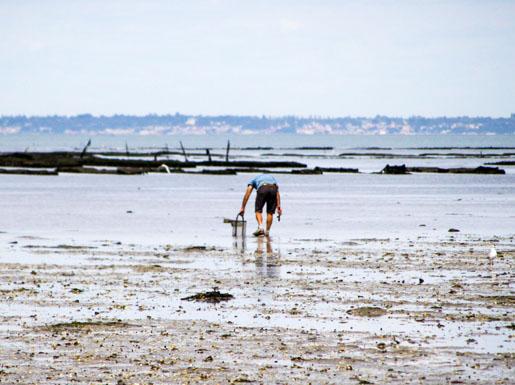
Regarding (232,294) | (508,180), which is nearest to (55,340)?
(232,294)

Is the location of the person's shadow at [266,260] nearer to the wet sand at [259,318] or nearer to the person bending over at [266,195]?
the wet sand at [259,318]

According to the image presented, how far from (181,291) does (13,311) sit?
9.26 ft

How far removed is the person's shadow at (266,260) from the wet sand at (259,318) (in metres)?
0.04

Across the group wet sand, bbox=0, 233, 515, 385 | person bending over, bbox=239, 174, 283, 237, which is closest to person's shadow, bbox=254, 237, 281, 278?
wet sand, bbox=0, 233, 515, 385

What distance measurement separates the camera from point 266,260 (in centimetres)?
2025

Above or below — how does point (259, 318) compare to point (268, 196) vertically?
below

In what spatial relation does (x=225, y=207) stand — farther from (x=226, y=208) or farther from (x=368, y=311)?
(x=368, y=311)

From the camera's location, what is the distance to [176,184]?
63406 millimetres

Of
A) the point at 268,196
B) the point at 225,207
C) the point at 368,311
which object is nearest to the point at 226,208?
the point at 225,207

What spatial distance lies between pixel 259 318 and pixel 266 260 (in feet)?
24.3

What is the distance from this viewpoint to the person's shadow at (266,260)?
18.0 meters

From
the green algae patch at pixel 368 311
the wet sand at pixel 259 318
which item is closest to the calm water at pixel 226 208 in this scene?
the wet sand at pixel 259 318

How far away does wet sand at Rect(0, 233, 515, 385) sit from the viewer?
9805 mm

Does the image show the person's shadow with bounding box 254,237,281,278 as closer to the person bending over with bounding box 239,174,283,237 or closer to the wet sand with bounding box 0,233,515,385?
the wet sand with bounding box 0,233,515,385
